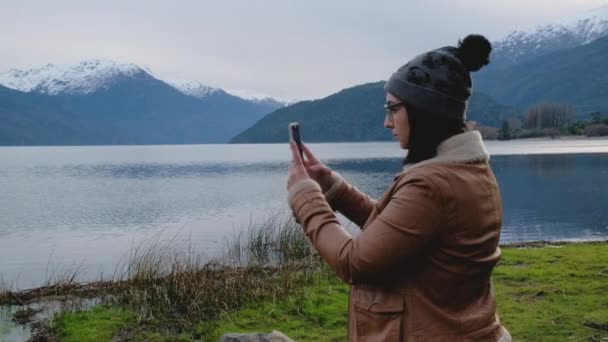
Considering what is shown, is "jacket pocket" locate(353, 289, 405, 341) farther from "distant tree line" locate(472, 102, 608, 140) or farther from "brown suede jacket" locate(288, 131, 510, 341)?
"distant tree line" locate(472, 102, 608, 140)

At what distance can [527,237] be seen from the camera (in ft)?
60.5

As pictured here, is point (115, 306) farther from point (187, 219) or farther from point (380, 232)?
point (187, 219)

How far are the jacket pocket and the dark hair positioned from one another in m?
0.41

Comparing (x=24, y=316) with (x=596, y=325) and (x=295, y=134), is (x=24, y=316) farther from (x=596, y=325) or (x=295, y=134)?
(x=295, y=134)

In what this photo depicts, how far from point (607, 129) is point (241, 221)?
315 feet

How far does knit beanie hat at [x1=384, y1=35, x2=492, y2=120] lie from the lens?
5.42ft

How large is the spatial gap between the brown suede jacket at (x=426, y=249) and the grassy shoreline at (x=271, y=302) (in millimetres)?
5320

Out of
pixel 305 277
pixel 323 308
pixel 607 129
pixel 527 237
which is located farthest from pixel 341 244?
pixel 607 129

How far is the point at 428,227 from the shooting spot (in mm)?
1520

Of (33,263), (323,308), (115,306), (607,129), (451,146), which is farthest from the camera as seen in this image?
(607,129)

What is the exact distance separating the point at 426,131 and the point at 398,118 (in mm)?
95

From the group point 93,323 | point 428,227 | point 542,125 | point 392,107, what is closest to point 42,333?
point 93,323

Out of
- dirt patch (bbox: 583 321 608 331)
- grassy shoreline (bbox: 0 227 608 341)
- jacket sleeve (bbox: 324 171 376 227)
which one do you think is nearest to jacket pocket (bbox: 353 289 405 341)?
jacket sleeve (bbox: 324 171 376 227)

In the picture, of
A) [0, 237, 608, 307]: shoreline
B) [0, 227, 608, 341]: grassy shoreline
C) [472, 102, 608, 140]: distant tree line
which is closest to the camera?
[0, 227, 608, 341]: grassy shoreline
